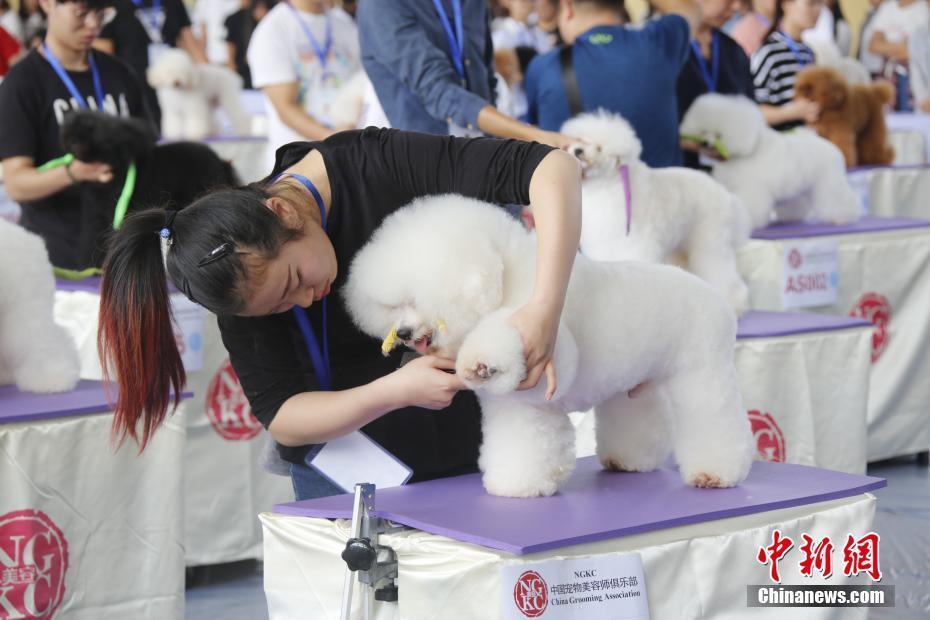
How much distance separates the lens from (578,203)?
125 centimetres

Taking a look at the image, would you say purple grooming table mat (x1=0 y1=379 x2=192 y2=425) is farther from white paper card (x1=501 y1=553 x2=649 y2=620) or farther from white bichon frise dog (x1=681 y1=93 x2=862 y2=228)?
white bichon frise dog (x1=681 y1=93 x2=862 y2=228)

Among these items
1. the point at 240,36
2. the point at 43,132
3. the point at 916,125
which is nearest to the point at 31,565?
the point at 43,132

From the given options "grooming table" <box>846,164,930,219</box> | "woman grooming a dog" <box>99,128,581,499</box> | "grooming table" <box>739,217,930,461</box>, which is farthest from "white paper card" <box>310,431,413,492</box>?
"grooming table" <box>846,164,930,219</box>

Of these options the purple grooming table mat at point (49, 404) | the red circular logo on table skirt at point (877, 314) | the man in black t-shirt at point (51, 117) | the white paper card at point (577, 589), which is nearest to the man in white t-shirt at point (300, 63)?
the man in black t-shirt at point (51, 117)

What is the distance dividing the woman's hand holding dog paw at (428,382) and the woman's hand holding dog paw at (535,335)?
0.08 meters

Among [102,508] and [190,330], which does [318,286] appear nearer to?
[102,508]

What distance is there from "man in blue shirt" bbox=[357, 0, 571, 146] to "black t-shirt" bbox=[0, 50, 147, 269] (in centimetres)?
79

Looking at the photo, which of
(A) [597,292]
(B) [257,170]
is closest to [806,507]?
(A) [597,292]

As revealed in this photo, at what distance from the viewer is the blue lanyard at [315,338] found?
1.31 m

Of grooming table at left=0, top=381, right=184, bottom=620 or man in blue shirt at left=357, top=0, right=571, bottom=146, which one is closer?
grooming table at left=0, top=381, right=184, bottom=620

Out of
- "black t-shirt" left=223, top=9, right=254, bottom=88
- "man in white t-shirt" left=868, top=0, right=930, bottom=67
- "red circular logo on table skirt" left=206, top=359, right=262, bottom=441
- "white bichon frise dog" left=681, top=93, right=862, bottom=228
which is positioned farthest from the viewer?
"black t-shirt" left=223, top=9, right=254, bottom=88

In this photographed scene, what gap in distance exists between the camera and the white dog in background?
5.02 metres

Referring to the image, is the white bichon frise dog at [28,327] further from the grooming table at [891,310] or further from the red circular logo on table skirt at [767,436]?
the grooming table at [891,310]

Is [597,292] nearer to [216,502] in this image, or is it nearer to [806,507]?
[806,507]
